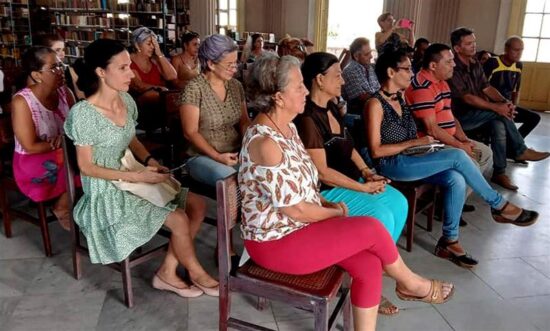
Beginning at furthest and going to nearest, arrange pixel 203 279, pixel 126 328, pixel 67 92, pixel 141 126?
pixel 141 126, pixel 67 92, pixel 203 279, pixel 126 328

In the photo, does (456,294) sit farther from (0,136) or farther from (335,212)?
(0,136)

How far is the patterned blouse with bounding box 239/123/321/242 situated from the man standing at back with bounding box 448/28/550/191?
2606 mm

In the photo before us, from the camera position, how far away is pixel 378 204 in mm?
2033

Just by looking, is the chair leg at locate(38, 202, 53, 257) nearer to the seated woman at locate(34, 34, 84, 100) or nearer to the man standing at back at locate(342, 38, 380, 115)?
the seated woman at locate(34, 34, 84, 100)

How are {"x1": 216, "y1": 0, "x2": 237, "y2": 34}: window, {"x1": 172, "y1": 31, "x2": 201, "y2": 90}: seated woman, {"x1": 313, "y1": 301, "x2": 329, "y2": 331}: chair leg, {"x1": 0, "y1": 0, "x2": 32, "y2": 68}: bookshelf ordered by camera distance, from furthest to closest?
{"x1": 216, "y1": 0, "x2": 237, "y2": 34}: window
{"x1": 0, "y1": 0, "x2": 32, "y2": 68}: bookshelf
{"x1": 172, "y1": 31, "x2": 201, "y2": 90}: seated woman
{"x1": 313, "y1": 301, "x2": 329, "y2": 331}: chair leg

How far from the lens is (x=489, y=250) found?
9.16 feet

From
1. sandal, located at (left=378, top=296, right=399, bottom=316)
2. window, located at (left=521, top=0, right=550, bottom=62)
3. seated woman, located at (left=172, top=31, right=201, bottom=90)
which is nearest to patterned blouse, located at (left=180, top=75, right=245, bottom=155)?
sandal, located at (left=378, top=296, right=399, bottom=316)

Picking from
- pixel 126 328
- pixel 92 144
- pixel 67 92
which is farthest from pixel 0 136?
pixel 126 328

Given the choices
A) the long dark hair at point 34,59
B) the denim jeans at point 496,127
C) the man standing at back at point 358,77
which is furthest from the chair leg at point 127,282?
the denim jeans at point 496,127

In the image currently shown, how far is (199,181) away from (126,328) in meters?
0.80

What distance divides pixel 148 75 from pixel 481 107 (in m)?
2.79

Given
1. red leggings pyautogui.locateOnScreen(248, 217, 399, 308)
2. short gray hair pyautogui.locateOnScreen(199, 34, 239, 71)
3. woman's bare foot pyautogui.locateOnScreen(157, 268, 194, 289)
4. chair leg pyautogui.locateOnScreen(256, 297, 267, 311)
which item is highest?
short gray hair pyautogui.locateOnScreen(199, 34, 239, 71)

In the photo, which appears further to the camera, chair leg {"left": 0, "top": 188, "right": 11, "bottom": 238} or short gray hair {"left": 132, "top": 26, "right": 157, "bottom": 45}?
short gray hair {"left": 132, "top": 26, "right": 157, "bottom": 45}

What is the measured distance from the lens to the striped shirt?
9.23ft
